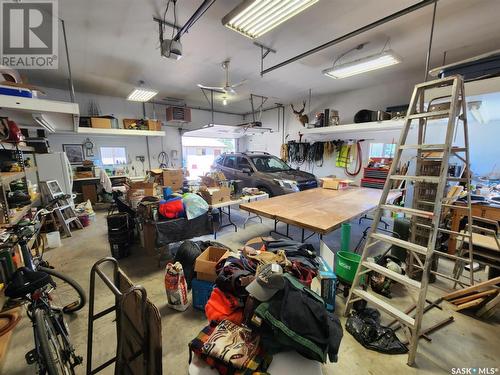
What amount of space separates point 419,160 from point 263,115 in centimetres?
685

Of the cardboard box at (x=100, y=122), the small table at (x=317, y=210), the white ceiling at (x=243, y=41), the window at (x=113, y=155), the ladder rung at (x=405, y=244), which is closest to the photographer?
the ladder rung at (x=405, y=244)

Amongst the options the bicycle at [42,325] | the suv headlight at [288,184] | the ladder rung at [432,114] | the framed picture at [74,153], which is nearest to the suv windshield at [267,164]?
the suv headlight at [288,184]

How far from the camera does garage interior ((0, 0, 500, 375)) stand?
1.25 metres

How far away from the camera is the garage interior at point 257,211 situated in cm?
125

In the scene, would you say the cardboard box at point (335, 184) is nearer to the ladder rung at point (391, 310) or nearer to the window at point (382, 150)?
the window at point (382, 150)

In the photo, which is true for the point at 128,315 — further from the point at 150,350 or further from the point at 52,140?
the point at 52,140

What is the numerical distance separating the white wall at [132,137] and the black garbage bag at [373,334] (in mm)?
7200

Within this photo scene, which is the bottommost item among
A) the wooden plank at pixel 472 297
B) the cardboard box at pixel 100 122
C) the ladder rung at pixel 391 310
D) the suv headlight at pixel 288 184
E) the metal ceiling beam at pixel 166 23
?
the wooden plank at pixel 472 297

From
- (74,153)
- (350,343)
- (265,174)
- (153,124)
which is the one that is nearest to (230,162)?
(265,174)

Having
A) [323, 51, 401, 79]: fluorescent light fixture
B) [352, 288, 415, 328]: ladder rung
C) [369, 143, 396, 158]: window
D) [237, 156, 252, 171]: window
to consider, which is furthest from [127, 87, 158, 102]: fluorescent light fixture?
[369, 143, 396, 158]: window

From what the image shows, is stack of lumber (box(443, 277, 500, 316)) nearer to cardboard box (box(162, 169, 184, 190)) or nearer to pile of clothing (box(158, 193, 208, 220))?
pile of clothing (box(158, 193, 208, 220))

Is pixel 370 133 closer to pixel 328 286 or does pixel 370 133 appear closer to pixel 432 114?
pixel 432 114

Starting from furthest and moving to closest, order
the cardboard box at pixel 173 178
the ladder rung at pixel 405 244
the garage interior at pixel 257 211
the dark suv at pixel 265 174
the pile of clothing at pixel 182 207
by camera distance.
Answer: the dark suv at pixel 265 174 < the cardboard box at pixel 173 178 < the pile of clothing at pixel 182 207 < the ladder rung at pixel 405 244 < the garage interior at pixel 257 211

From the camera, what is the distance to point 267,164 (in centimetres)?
584
